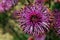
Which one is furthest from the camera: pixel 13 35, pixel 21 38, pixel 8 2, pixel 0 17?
pixel 0 17

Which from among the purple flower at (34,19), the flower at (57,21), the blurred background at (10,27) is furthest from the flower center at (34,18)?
the blurred background at (10,27)

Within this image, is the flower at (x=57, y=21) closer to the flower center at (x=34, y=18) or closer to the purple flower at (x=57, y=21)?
the purple flower at (x=57, y=21)

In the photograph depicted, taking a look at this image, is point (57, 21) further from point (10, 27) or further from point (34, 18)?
point (10, 27)

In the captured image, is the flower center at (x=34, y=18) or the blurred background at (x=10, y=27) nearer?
the flower center at (x=34, y=18)

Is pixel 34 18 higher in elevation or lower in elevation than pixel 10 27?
higher

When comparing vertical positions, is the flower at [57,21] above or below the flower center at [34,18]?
below

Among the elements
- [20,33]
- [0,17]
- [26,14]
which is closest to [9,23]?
[0,17]

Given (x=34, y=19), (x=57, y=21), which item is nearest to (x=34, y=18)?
(x=34, y=19)

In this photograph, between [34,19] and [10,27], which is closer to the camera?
[34,19]

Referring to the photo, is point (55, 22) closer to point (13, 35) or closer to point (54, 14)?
point (54, 14)
